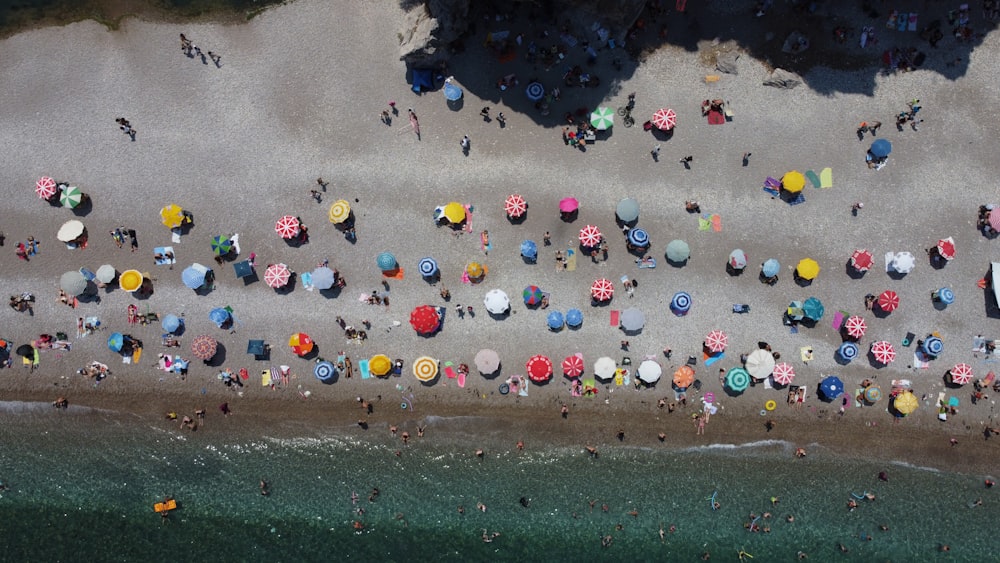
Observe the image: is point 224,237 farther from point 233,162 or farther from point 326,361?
point 326,361

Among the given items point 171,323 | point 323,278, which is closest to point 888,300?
point 323,278

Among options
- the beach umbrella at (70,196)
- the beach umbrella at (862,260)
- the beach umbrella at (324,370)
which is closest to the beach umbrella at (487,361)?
the beach umbrella at (324,370)

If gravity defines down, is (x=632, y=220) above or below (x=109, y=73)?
below

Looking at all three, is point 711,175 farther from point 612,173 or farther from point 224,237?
point 224,237

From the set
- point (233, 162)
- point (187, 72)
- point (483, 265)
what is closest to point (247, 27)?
point (187, 72)

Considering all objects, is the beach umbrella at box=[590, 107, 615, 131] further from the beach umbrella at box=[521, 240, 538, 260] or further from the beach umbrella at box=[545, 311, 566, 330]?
the beach umbrella at box=[545, 311, 566, 330]

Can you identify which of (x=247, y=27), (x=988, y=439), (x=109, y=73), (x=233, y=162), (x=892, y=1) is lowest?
(x=988, y=439)
